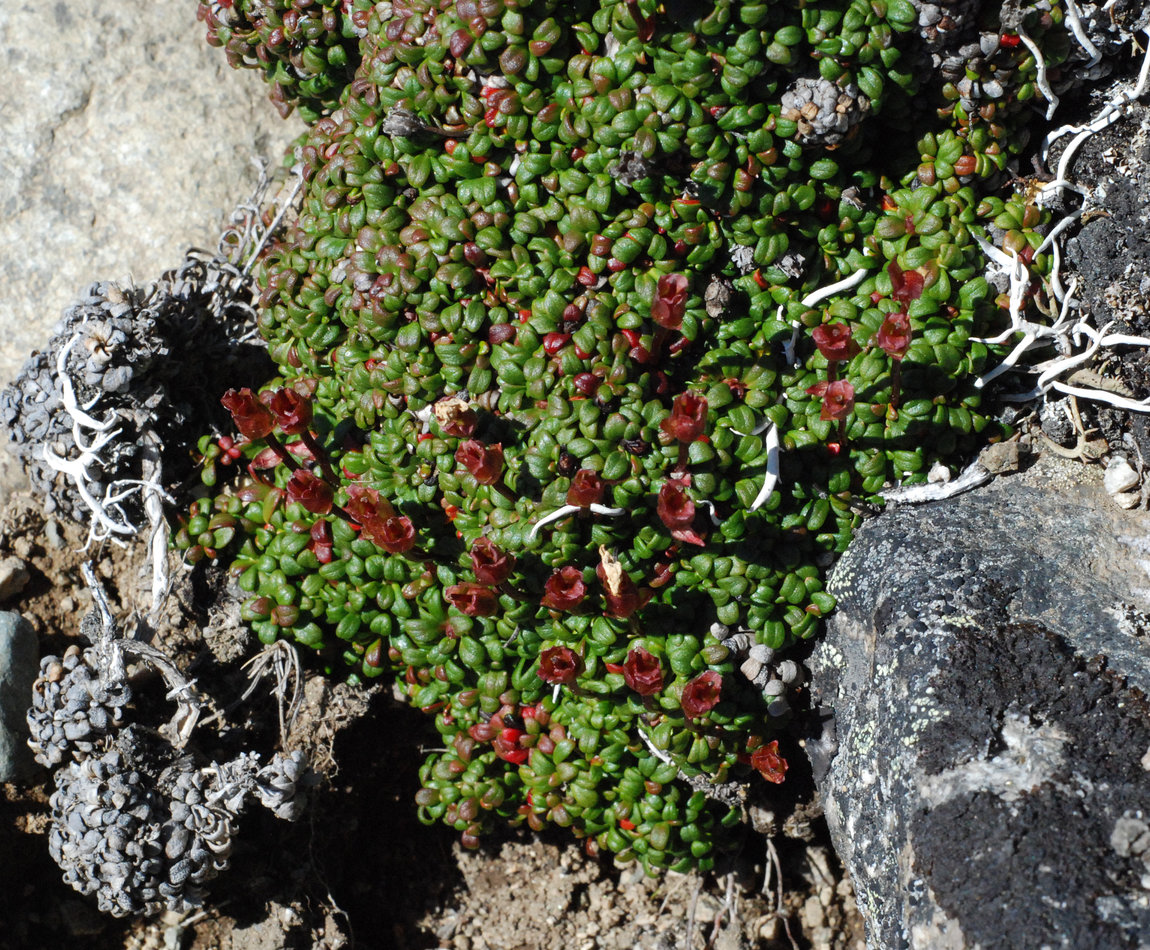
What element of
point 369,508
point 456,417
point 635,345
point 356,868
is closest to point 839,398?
point 635,345

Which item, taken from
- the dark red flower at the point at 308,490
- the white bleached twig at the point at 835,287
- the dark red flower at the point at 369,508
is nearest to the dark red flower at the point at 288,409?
the dark red flower at the point at 308,490

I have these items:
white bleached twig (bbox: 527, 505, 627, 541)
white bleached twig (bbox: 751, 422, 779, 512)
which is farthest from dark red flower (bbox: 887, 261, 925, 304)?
white bleached twig (bbox: 527, 505, 627, 541)

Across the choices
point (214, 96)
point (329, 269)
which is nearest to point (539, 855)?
point (329, 269)

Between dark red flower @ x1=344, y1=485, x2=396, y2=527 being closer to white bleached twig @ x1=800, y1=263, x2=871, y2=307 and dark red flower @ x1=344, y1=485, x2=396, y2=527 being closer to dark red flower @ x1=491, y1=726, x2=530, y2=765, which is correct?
dark red flower @ x1=491, y1=726, x2=530, y2=765

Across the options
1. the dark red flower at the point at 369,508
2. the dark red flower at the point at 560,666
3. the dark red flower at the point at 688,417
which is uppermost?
the dark red flower at the point at 369,508

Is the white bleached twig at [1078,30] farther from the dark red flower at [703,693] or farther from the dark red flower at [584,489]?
the dark red flower at [703,693]

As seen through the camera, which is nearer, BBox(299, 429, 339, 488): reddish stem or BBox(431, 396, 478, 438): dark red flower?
BBox(431, 396, 478, 438): dark red flower

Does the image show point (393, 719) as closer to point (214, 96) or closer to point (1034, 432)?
point (1034, 432)
